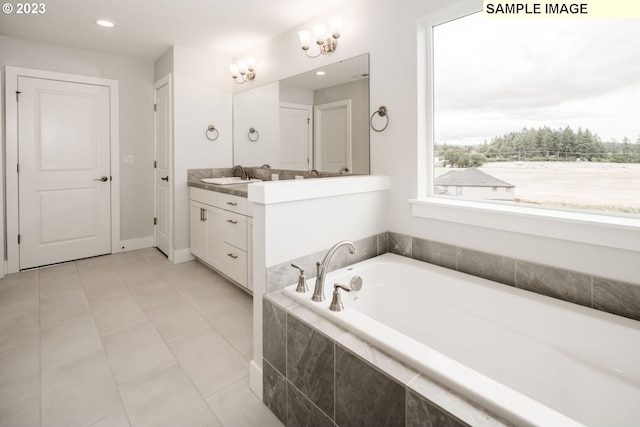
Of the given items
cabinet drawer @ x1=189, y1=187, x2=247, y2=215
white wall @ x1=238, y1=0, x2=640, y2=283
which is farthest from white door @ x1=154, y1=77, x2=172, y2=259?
white wall @ x1=238, y1=0, x2=640, y2=283

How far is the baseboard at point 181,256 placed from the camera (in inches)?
152

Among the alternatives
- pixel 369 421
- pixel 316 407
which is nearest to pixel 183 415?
pixel 316 407

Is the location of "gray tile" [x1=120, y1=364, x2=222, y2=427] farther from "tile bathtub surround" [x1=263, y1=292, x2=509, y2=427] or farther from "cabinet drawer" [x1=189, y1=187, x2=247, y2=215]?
"cabinet drawer" [x1=189, y1=187, x2=247, y2=215]

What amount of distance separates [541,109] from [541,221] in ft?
1.91

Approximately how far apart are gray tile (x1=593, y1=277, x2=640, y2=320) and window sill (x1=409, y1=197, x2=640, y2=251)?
0.54 feet

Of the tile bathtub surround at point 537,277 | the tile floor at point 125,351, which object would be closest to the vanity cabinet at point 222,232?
the tile floor at point 125,351

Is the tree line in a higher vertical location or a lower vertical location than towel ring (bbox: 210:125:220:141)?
lower

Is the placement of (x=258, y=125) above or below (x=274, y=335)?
above

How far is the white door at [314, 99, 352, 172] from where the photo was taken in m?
2.64

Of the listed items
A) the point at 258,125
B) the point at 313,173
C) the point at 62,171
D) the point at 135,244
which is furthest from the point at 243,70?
the point at 135,244

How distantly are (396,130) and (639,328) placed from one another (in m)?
1.56

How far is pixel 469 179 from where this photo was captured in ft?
6.85

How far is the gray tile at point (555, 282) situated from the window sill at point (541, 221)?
16cm

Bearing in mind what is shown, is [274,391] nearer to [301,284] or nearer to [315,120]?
[301,284]
